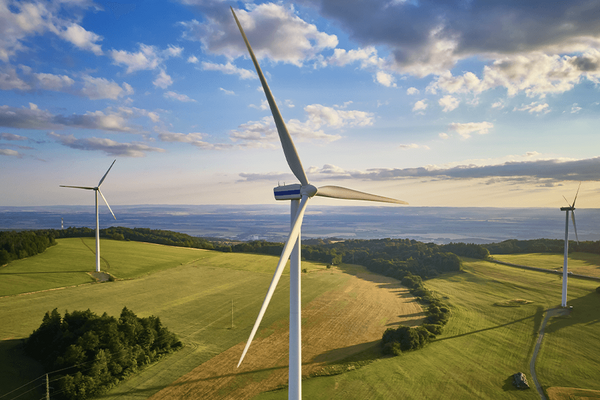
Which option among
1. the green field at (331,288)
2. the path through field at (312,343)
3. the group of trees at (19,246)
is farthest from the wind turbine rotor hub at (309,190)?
the group of trees at (19,246)

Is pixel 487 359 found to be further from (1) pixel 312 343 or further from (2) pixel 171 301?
(2) pixel 171 301

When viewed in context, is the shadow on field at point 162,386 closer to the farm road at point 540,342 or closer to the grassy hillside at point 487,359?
the grassy hillside at point 487,359

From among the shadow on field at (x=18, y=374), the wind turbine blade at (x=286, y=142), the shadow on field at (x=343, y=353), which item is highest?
the wind turbine blade at (x=286, y=142)

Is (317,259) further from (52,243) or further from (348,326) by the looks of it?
(52,243)

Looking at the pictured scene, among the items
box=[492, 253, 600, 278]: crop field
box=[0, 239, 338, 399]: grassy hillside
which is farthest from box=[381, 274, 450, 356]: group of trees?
box=[492, 253, 600, 278]: crop field

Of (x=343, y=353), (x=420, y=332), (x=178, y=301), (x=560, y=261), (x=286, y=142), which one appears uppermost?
(x=286, y=142)

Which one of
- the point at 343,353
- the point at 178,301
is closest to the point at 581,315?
the point at 343,353
